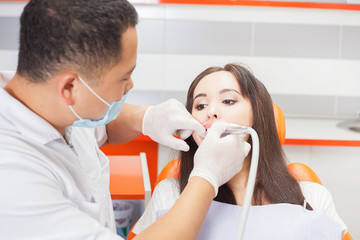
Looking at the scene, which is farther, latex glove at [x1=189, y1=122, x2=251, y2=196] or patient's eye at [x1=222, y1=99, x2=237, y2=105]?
patient's eye at [x1=222, y1=99, x2=237, y2=105]

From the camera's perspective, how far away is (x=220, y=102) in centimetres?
158

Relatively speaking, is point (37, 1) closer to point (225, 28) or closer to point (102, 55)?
point (102, 55)

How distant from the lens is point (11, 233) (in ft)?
3.05

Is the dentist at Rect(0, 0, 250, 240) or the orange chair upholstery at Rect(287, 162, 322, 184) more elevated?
the dentist at Rect(0, 0, 250, 240)

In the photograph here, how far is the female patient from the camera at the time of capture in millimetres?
1438

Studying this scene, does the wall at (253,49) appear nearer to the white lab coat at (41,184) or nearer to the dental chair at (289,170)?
the dental chair at (289,170)

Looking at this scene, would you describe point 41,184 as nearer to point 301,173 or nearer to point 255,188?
point 255,188

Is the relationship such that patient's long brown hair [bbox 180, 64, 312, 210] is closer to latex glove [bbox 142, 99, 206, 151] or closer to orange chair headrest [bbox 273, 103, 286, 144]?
orange chair headrest [bbox 273, 103, 286, 144]

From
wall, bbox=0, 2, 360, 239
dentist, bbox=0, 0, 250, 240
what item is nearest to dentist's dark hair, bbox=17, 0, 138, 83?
dentist, bbox=0, 0, 250, 240

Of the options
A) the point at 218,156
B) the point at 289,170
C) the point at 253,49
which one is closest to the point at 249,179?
the point at 218,156

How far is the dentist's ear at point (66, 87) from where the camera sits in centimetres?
101

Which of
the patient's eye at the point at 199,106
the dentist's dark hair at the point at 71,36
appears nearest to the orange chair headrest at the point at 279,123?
the patient's eye at the point at 199,106

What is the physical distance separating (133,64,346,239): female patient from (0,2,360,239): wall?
1042 millimetres

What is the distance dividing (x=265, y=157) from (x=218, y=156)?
Answer: 44cm
